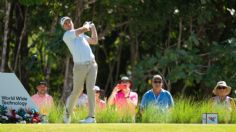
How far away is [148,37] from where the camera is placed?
870 inches

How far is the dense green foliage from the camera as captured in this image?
19.6 metres

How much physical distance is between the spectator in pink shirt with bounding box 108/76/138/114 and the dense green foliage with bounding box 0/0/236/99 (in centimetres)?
440

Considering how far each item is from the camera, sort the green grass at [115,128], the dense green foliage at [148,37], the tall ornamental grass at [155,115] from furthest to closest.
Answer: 1. the dense green foliage at [148,37]
2. the tall ornamental grass at [155,115]
3. the green grass at [115,128]

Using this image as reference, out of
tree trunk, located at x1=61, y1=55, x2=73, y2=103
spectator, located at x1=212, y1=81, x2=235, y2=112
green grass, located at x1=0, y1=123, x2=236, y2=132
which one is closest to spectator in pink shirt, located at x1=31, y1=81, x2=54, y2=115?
green grass, located at x1=0, y1=123, x2=236, y2=132

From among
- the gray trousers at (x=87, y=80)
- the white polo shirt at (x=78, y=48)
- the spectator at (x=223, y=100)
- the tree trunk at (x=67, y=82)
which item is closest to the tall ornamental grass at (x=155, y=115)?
the spectator at (x=223, y=100)

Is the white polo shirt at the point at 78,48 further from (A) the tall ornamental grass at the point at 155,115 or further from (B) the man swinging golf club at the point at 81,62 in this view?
(A) the tall ornamental grass at the point at 155,115

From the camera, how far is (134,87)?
20.1 m

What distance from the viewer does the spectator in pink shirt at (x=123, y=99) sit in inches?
548

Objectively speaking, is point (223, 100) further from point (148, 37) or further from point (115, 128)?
point (148, 37)

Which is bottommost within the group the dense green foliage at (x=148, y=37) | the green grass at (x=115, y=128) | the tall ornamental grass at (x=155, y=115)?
the green grass at (x=115, y=128)

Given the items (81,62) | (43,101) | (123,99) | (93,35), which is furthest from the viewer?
(43,101)

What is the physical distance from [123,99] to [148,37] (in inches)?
303

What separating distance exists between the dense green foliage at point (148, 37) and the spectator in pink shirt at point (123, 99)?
173 inches

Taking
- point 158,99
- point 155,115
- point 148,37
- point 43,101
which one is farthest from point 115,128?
point 148,37
